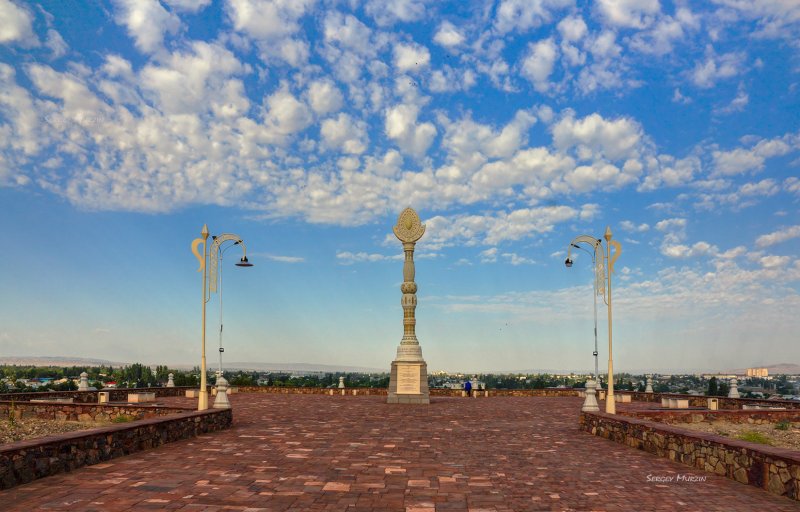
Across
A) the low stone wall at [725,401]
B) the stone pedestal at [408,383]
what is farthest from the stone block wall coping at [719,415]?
the stone pedestal at [408,383]

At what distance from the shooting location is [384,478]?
9.27 metres

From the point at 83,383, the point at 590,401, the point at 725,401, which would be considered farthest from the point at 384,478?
the point at 83,383

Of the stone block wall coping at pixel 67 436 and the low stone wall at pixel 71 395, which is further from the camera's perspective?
the low stone wall at pixel 71 395

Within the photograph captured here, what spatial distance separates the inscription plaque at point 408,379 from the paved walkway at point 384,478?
1355cm

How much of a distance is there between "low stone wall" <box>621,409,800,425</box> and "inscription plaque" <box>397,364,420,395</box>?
1171cm

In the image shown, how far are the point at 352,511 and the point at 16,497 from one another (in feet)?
14.4

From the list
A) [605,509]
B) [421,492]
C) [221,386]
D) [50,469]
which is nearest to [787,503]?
[605,509]

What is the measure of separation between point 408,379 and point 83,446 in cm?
2005

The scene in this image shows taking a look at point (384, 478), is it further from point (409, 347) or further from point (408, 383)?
point (409, 347)

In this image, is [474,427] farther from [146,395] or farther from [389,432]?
[146,395]

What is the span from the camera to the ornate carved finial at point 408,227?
3044 cm

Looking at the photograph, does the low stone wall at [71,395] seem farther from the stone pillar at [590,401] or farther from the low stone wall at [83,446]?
the stone pillar at [590,401]

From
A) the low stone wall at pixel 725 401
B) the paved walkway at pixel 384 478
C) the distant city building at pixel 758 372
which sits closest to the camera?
the paved walkway at pixel 384 478

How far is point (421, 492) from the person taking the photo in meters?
8.34
